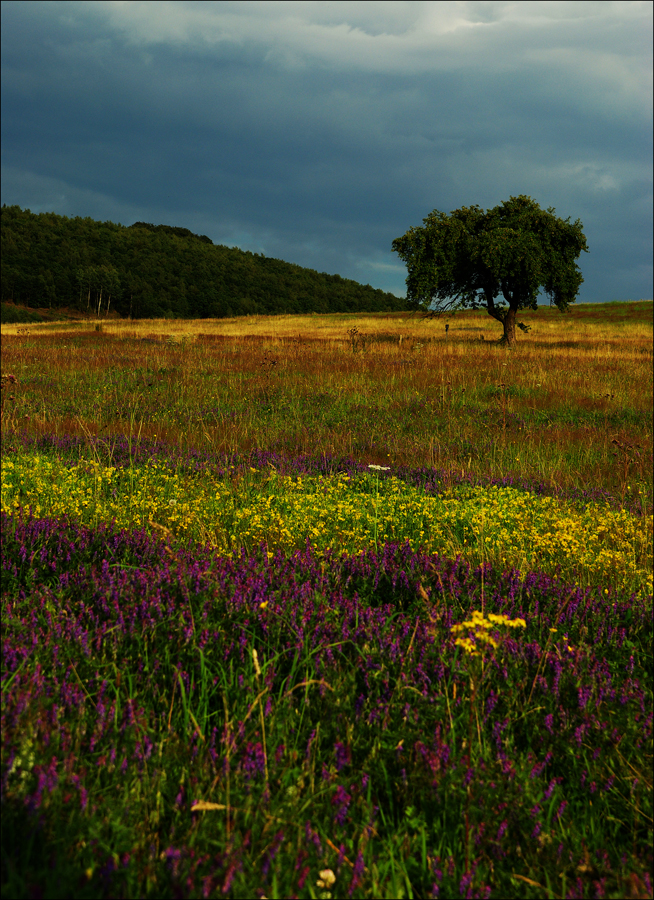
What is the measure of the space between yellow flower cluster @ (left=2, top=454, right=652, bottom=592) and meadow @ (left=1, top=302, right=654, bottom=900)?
30mm

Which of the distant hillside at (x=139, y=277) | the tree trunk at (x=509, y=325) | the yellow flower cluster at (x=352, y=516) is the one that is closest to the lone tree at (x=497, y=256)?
the tree trunk at (x=509, y=325)

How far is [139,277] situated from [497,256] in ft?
315

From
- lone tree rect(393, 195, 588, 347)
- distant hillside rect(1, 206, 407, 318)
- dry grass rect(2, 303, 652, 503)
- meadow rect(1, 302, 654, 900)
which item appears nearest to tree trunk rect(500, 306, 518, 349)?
lone tree rect(393, 195, 588, 347)

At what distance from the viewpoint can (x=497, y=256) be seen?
31.4 metres

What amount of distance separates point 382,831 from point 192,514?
280 centimetres

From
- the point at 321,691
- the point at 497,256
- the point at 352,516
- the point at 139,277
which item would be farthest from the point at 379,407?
the point at 139,277

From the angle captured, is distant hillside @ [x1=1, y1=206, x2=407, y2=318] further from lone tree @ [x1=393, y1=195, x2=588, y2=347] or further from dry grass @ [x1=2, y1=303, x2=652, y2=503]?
dry grass @ [x1=2, y1=303, x2=652, y2=503]

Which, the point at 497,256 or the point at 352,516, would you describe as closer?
the point at 352,516

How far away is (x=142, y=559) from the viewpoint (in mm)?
3314

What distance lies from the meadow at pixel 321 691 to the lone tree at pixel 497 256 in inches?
1183

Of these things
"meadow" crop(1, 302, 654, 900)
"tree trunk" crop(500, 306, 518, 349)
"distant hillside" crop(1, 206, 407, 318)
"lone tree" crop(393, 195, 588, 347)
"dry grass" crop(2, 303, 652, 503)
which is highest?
"distant hillside" crop(1, 206, 407, 318)

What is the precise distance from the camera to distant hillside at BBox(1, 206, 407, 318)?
106 metres

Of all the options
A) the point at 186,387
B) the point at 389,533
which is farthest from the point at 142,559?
the point at 186,387

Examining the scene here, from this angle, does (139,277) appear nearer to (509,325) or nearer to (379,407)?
(509,325)
